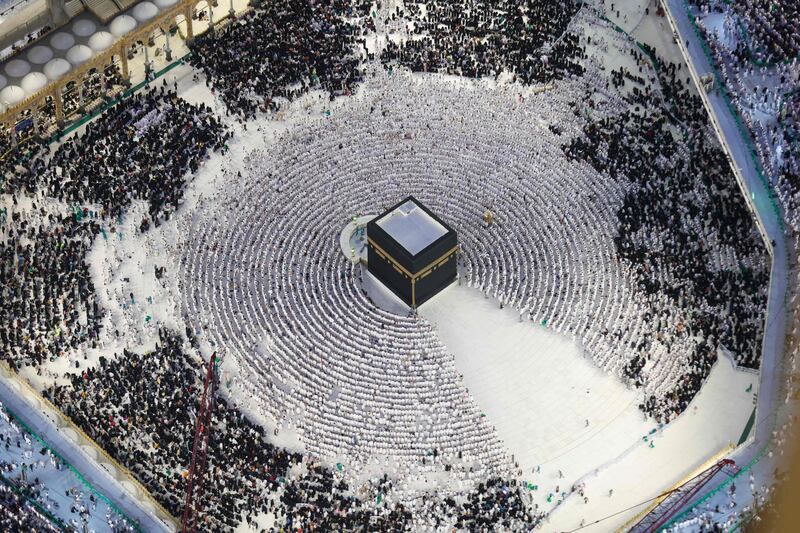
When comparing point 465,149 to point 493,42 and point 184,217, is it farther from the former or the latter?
point 184,217

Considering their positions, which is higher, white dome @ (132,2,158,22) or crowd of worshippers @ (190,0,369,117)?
white dome @ (132,2,158,22)

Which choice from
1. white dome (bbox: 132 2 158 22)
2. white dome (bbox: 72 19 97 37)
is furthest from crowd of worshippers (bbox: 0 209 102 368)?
white dome (bbox: 132 2 158 22)

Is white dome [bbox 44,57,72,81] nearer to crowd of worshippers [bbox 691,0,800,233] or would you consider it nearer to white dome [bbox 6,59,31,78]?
white dome [bbox 6,59,31,78]

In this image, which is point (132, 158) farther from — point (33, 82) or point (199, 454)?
point (199, 454)

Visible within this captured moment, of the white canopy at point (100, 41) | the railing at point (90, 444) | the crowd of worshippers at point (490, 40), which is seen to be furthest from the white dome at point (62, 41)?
the railing at point (90, 444)

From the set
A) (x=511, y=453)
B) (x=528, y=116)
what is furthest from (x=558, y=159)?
(x=511, y=453)
